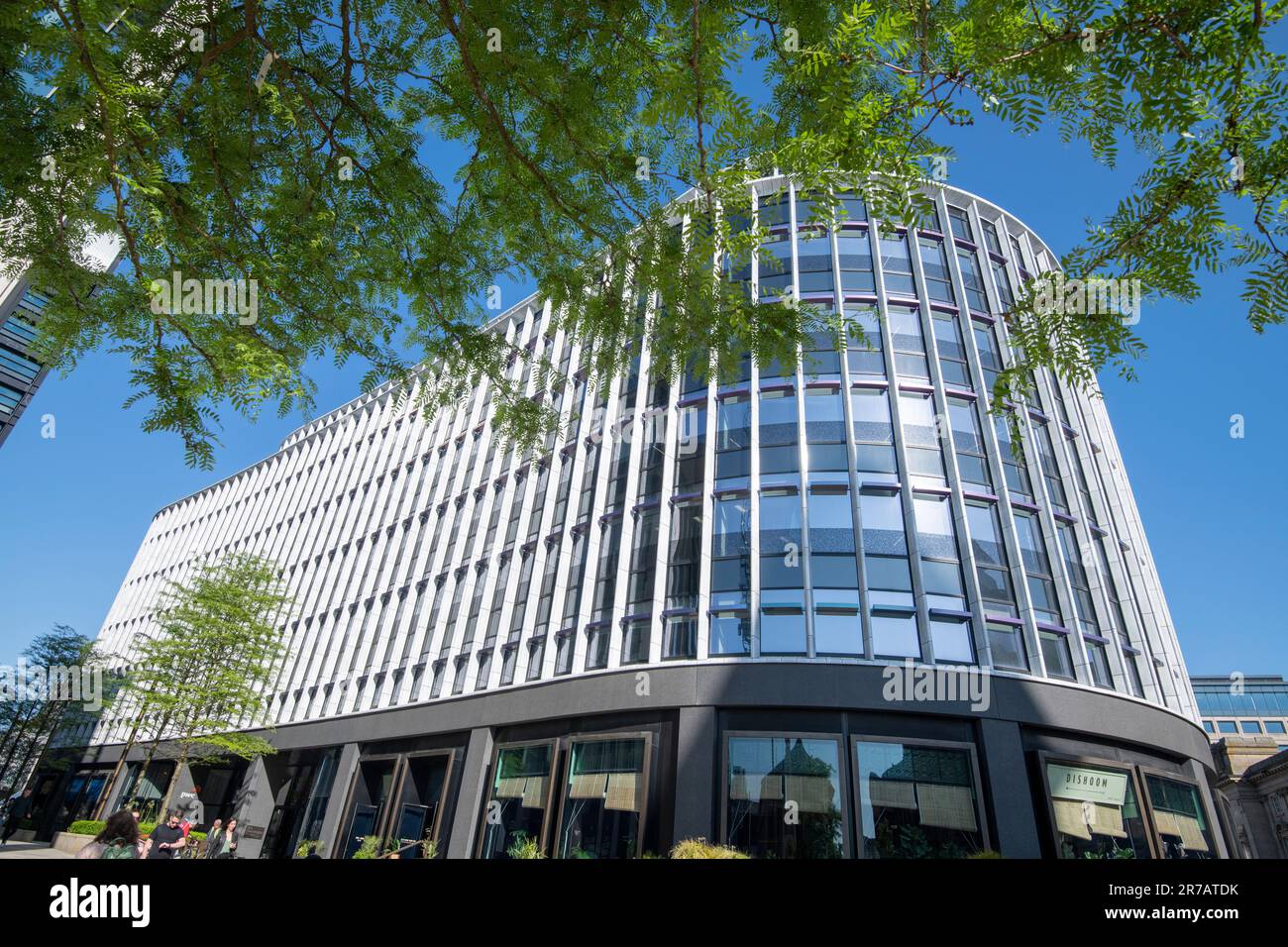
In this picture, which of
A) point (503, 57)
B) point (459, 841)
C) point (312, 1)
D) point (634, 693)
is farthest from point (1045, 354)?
point (459, 841)

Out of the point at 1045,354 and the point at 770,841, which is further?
the point at 770,841

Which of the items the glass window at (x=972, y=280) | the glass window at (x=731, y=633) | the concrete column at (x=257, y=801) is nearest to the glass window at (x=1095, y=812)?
the glass window at (x=731, y=633)

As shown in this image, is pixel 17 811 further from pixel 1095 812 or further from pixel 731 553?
pixel 1095 812

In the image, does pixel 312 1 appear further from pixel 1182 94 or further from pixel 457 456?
pixel 457 456

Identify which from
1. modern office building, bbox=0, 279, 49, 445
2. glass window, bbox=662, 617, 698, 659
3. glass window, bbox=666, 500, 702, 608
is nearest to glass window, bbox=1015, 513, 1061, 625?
glass window, bbox=666, 500, 702, 608

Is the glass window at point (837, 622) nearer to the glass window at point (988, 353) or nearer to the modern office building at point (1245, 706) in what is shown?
the glass window at point (988, 353)

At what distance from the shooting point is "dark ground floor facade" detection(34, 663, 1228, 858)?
17.3 metres

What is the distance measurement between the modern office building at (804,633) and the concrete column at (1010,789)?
6 centimetres

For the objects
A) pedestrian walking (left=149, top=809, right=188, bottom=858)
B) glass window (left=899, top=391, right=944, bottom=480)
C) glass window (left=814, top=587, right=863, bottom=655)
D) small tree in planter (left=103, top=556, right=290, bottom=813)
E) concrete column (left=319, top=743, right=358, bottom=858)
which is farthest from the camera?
small tree in planter (left=103, top=556, right=290, bottom=813)

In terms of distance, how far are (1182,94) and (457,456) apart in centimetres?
3555

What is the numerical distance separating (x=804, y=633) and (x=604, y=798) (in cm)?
749

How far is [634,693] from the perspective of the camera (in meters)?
20.4

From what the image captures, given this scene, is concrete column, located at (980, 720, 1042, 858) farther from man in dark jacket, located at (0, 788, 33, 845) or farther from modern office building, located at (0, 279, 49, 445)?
man in dark jacket, located at (0, 788, 33, 845)

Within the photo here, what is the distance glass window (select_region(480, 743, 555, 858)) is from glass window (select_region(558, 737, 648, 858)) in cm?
101
